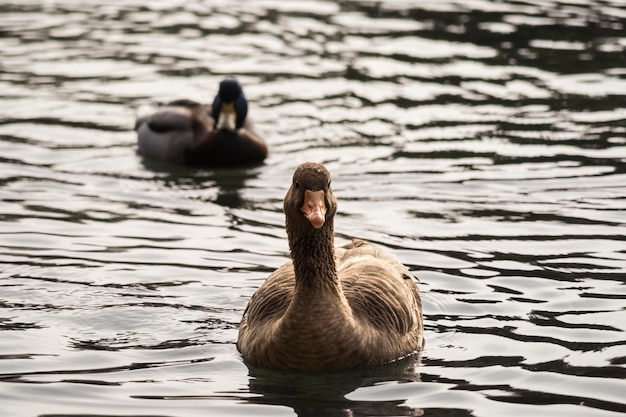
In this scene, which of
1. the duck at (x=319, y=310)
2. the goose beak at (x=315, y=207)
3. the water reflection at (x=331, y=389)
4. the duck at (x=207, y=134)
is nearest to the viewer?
the water reflection at (x=331, y=389)

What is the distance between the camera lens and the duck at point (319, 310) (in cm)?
1015

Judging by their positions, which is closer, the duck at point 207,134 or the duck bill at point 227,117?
the duck at point 207,134

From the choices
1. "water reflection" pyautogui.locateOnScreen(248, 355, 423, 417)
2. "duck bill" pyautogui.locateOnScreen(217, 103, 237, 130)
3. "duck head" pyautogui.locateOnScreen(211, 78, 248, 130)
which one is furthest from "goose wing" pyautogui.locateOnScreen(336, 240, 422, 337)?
"duck bill" pyautogui.locateOnScreen(217, 103, 237, 130)

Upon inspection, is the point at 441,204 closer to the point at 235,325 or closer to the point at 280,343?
the point at 235,325

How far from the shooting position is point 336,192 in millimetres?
15781

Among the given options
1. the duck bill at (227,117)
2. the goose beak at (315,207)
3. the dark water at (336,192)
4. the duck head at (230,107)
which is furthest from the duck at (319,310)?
the duck bill at (227,117)

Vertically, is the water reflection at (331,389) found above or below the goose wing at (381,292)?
below

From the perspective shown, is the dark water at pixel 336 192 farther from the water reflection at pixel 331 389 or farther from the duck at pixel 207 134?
the duck at pixel 207 134

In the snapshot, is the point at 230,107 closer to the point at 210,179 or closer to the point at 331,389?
the point at 210,179

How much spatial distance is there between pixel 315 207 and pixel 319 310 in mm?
781

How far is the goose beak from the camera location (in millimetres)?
9969

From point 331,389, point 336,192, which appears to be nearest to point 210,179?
point 336,192

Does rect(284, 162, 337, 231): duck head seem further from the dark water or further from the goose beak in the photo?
the dark water

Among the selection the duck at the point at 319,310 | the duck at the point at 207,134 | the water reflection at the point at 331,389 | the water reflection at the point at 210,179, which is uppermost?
the duck at the point at 319,310
